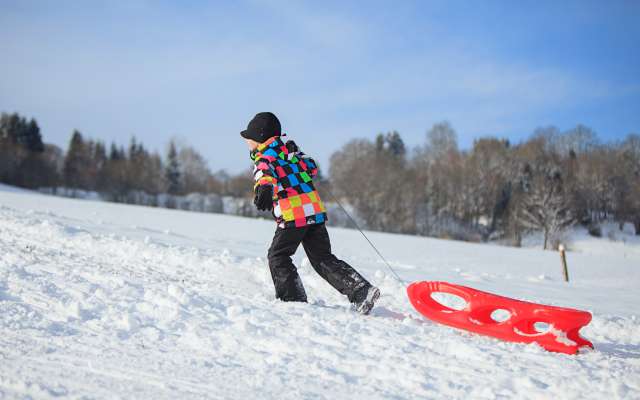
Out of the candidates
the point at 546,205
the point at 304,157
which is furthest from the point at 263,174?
the point at 546,205

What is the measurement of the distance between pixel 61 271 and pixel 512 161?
154 ft

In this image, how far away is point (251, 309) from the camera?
3451 millimetres

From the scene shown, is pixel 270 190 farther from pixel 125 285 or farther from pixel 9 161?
pixel 9 161

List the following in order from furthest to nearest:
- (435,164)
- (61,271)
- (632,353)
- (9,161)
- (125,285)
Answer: (435,164)
(9,161)
(61,271)
(125,285)
(632,353)

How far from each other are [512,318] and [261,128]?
258 centimetres

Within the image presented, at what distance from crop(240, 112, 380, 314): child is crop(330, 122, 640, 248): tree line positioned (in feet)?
123

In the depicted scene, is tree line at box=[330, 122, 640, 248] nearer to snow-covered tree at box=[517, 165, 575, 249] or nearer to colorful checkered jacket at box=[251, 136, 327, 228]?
snow-covered tree at box=[517, 165, 575, 249]

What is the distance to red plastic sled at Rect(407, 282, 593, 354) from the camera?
305 centimetres

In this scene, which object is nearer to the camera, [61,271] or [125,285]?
[125,285]

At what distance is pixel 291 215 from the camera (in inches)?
155

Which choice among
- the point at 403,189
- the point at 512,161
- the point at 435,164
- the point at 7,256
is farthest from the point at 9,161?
the point at 512,161

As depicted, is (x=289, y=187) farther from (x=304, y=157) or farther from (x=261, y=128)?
(x=261, y=128)

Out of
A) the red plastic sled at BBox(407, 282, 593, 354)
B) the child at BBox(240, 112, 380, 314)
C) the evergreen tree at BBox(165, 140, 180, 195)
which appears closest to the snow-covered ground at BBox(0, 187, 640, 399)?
the red plastic sled at BBox(407, 282, 593, 354)

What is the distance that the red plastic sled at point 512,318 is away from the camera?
305 cm
